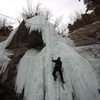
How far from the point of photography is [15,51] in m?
6.75

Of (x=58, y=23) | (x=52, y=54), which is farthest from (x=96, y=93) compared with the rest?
(x=58, y=23)

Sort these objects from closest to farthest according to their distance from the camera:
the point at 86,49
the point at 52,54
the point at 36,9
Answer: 1. the point at 52,54
2. the point at 86,49
3. the point at 36,9

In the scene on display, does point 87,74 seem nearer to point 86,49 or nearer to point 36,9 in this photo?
point 86,49

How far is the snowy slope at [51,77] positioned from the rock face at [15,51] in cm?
30

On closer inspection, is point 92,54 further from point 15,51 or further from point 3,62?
point 3,62

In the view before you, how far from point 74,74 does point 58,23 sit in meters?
14.8

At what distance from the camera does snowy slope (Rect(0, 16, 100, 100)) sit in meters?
4.22

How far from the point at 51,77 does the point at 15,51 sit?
3.00 meters

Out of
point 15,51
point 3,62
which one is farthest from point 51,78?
point 15,51

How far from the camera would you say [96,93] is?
175 inches

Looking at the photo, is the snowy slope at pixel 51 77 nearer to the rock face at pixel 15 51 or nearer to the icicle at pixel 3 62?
the rock face at pixel 15 51

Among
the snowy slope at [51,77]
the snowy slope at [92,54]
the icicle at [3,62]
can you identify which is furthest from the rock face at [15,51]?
the snowy slope at [92,54]

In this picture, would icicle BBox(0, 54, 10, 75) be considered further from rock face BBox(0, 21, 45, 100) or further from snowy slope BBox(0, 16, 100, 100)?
snowy slope BBox(0, 16, 100, 100)

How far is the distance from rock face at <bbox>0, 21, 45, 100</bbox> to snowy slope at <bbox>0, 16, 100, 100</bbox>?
296 millimetres
